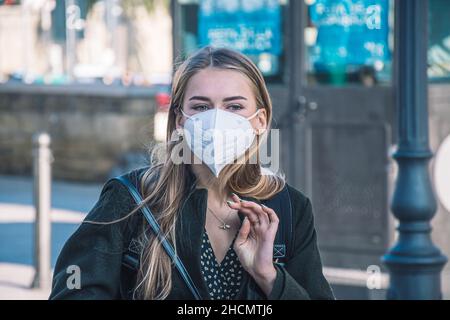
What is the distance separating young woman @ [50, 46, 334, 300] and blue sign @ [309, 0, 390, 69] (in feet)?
13.9

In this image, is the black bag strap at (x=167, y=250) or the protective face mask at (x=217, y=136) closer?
the black bag strap at (x=167, y=250)

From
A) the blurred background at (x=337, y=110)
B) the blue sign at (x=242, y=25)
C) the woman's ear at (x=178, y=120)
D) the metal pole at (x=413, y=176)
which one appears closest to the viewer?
the woman's ear at (x=178, y=120)

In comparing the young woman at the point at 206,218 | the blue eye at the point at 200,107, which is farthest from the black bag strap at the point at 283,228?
the blue eye at the point at 200,107

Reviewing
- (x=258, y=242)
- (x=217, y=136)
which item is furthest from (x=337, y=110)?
(x=258, y=242)

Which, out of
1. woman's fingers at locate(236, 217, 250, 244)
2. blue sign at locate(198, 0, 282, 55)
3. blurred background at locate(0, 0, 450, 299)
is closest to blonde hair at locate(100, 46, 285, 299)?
woman's fingers at locate(236, 217, 250, 244)

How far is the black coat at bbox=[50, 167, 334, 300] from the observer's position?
2.15m

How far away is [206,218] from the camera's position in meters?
2.25

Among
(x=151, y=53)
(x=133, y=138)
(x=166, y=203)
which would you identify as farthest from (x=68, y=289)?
(x=151, y=53)

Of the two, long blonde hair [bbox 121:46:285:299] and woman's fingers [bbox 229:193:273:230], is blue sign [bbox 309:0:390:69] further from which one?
woman's fingers [bbox 229:193:273:230]

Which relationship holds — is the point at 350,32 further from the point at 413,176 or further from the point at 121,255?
the point at 121,255

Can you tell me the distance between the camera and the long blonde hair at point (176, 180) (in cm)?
215

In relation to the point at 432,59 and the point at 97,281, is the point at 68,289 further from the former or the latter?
the point at 432,59

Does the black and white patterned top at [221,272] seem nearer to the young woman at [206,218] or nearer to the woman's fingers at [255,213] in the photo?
the young woman at [206,218]

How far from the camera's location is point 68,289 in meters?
2.16
